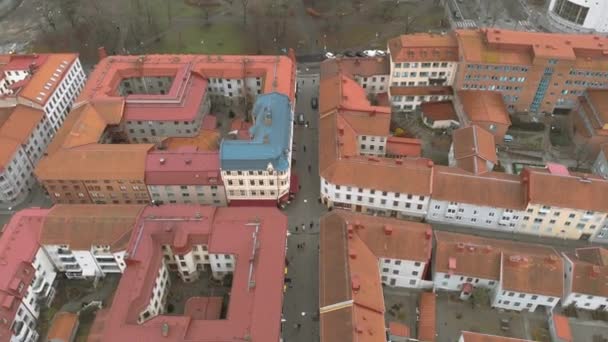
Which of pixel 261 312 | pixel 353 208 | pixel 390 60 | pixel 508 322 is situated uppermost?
pixel 390 60

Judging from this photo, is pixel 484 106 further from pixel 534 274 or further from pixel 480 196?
pixel 534 274

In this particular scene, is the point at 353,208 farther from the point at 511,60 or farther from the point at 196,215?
the point at 511,60

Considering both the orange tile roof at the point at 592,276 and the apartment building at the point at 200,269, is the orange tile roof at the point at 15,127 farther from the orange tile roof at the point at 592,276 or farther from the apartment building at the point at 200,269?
the orange tile roof at the point at 592,276

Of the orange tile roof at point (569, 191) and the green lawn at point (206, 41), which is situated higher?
the green lawn at point (206, 41)

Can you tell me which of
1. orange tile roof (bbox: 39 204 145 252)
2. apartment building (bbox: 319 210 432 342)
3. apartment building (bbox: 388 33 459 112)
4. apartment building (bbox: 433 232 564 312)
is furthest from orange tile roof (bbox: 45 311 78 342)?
apartment building (bbox: 388 33 459 112)

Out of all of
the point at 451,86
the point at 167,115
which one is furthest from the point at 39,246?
the point at 451,86

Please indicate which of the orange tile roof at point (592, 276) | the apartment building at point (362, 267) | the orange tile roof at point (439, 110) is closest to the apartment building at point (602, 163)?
the orange tile roof at point (592, 276)
